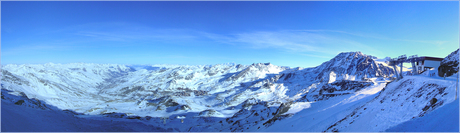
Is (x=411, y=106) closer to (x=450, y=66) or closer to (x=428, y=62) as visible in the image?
(x=450, y=66)

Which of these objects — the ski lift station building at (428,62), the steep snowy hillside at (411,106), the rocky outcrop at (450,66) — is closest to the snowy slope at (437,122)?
the steep snowy hillside at (411,106)

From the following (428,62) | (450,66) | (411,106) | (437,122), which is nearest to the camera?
(437,122)

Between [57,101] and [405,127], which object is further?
[57,101]

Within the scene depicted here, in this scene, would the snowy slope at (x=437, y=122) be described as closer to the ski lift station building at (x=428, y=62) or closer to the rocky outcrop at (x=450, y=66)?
the rocky outcrop at (x=450, y=66)

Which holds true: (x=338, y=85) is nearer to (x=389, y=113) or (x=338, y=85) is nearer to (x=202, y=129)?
(x=202, y=129)

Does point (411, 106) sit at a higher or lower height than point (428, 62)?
lower

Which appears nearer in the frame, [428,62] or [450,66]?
[450,66]

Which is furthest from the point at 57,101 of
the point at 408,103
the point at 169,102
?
the point at 408,103

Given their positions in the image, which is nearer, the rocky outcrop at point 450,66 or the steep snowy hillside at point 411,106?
the steep snowy hillside at point 411,106

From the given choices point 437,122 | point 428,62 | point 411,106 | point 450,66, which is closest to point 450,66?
point 450,66

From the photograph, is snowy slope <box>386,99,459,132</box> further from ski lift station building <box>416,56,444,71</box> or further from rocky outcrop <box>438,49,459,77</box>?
ski lift station building <box>416,56,444,71</box>

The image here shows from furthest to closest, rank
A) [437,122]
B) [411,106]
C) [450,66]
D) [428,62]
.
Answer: [428,62] → [450,66] → [411,106] → [437,122]
